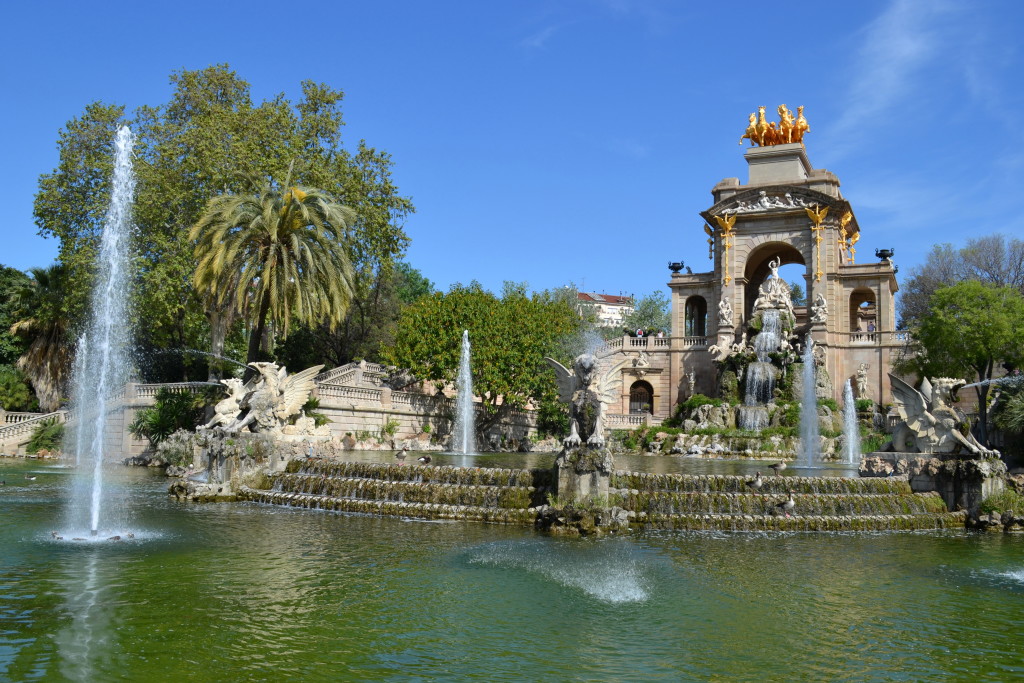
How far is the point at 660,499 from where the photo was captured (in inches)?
627

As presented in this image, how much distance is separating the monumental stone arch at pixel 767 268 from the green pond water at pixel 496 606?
3333cm

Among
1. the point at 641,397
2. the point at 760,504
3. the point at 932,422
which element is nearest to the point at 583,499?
the point at 760,504

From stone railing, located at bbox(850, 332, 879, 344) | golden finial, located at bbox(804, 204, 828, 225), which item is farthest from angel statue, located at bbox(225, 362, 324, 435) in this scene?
stone railing, located at bbox(850, 332, 879, 344)

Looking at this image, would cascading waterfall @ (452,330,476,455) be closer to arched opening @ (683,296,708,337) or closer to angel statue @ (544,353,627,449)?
arched opening @ (683,296,708,337)

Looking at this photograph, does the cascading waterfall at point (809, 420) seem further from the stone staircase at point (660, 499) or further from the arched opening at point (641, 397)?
the arched opening at point (641, 397)

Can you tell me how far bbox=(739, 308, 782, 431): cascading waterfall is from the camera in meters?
40.1

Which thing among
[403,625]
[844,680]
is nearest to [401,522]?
[403,625]

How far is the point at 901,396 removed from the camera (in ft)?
61.9

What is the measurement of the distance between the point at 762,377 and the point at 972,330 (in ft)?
44.5

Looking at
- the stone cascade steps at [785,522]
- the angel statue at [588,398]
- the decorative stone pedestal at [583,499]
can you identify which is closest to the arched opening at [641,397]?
the stone cascade steps at [785,522]

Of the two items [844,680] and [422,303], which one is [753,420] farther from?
[844,680]

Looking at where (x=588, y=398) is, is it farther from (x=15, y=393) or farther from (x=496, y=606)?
(x=15, y=393)

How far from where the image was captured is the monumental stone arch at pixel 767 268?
4688 cm

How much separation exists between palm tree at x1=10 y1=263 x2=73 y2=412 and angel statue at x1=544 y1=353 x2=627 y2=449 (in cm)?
3258
